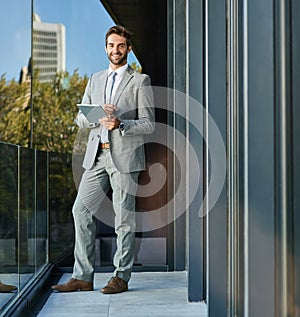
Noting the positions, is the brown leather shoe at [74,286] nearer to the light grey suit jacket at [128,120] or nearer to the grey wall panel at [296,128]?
the light grey suit jacket at [128,120]

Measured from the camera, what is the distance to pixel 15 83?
4121 millimetres

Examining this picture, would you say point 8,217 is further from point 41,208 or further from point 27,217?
point 41,208

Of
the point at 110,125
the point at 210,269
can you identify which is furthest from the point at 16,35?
the point at 210,269

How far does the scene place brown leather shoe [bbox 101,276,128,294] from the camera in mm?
4059

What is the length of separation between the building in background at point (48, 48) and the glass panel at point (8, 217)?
5.29ft

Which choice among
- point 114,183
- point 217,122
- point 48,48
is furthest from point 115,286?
point 48,48

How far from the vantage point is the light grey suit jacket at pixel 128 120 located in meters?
4.12

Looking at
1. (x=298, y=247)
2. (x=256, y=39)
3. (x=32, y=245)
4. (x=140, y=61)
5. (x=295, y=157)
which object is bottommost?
(x=32, y=245)

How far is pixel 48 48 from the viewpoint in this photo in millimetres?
4793

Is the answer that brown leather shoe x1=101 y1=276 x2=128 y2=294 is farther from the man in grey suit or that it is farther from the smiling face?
the smiling face

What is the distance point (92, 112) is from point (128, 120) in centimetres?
27

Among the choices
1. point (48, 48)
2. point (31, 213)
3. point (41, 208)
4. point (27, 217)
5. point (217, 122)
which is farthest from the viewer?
point (48, 48)

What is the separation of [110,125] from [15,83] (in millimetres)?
624

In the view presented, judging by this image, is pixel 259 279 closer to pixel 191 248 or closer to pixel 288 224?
pixel 288 224
